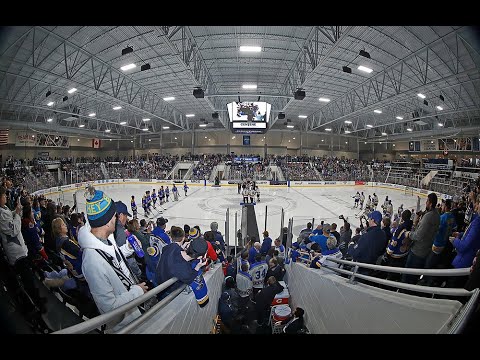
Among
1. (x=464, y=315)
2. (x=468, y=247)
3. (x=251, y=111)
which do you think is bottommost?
(x=464, y=315)

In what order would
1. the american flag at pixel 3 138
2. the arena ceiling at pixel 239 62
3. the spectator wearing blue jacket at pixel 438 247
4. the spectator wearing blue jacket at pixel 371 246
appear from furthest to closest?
the american flag at pixel 3 138
the arena ceiling at pixel 239 62
the spectator wearing blue jacket at pixel 371 246
the spectator wearing blue jacket at pixel 438 247

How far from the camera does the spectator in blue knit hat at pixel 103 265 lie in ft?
5.19

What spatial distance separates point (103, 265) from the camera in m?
1.62

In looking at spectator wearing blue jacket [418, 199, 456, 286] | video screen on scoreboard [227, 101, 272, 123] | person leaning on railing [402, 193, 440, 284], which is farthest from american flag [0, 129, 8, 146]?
spectator wearing blue jacket [418, 199, 456, 286]

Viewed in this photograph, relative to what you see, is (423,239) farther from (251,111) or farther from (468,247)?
(251,111)

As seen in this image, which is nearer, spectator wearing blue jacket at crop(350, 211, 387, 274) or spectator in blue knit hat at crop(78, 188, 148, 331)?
spectator in blue knit hat at crop(78, 188, 148, 331)

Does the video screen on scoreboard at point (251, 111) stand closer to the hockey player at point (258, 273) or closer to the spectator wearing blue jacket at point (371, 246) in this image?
the hockey player at point (258, 273)

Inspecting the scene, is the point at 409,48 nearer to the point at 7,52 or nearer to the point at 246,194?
the point at 246,194

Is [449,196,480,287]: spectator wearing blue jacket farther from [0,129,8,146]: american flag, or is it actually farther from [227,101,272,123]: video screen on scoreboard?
[0,129,8,146]: american flag

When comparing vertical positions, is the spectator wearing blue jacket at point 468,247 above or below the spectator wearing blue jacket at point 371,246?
above

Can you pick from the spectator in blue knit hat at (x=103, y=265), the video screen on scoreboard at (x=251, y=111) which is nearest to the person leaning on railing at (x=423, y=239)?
the spectator in blue knit hat at (x=103, y=265)

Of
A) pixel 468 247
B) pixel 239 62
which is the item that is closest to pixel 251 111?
pixel 239 62

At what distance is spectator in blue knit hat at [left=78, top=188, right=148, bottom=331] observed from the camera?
1582 mm
